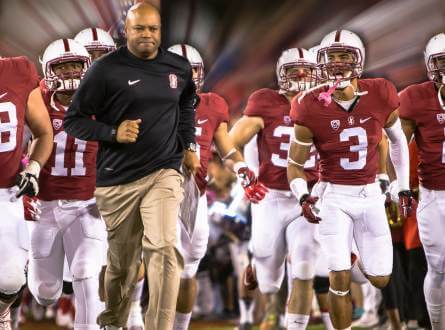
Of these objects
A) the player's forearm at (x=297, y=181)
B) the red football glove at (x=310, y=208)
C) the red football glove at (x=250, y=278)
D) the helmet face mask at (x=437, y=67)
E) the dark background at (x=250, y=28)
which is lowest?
the red football glove at (x=250, y=278)

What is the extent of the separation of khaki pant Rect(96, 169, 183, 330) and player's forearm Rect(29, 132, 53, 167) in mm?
517

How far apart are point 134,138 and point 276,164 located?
1.93 meters

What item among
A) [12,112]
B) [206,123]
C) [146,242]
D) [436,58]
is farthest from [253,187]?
[12,112]

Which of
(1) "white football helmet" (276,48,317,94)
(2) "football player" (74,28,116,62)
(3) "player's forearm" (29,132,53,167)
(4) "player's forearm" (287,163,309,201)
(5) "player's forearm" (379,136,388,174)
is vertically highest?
(2) "football player" (74,28,116,62)

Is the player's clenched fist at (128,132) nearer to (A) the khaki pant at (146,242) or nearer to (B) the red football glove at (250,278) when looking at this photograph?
(A) the khaki pant at (146,242)

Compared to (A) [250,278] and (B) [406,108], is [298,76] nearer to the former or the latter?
(B) [406,108]

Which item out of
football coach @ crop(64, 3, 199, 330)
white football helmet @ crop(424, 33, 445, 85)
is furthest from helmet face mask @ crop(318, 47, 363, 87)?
football coach @ crop(64, 3, 199, 330)

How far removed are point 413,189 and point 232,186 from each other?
2715mm

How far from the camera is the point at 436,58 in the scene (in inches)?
240

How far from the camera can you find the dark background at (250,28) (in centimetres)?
936

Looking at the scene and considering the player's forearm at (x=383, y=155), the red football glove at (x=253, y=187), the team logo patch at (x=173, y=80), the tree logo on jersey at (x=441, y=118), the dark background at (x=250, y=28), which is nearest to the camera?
the team logo patch at (x=173, y=80)

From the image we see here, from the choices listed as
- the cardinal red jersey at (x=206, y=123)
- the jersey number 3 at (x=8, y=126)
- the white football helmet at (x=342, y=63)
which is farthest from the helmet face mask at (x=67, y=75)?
the white football helmet at (x=342, y=63)

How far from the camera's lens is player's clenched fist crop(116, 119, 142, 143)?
189 inches

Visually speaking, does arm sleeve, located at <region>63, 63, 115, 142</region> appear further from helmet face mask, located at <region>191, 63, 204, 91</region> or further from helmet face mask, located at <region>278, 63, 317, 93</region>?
helmet face mask, located at <region>278, 63, 317, 93</region>
